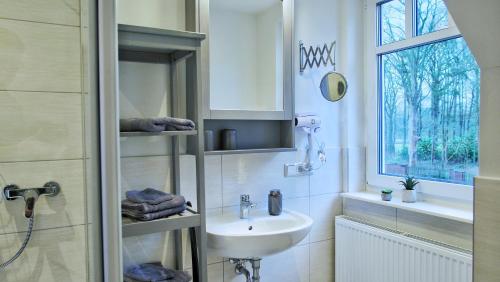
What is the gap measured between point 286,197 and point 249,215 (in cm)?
30

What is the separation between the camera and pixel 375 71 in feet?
7.78

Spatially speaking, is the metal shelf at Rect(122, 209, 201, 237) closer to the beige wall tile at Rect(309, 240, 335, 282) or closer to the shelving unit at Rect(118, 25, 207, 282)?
the shelving unit at Rect(118, 25, 207, 282)

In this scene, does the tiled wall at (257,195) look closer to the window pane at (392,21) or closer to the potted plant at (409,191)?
the potted plant at (409,191)

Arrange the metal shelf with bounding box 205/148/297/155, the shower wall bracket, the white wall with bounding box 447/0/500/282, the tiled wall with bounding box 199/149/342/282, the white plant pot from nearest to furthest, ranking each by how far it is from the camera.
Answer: the white wall with bounding box 447/0/500/282, the shower wall bracket, the metal shelf with bounding box 205/148/297/155, the tiled wall with bounding box 199/149/342/282, the white plant pot

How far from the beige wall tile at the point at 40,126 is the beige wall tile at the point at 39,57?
0.13 feet

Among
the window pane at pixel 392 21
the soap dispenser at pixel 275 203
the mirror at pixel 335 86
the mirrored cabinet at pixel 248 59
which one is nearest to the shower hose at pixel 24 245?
the mirrored cabinet at pixel 248 59

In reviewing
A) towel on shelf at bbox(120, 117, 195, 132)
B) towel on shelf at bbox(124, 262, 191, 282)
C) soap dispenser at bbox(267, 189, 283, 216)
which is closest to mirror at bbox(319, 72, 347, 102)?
soap dispenser at bbox(267, 189, 283, 216)

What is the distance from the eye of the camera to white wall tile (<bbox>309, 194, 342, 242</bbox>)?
227cm

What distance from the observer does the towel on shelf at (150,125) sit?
139 centimetres

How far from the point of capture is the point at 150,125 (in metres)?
1.39

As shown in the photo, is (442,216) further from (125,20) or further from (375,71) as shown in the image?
(125,20)

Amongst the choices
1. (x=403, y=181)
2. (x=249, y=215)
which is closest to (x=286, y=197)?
(x=249, y=215)

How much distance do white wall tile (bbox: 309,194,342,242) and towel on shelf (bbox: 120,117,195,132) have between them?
1.12 meters

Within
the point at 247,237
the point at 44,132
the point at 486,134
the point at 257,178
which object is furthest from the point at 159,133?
the point at 486,134
